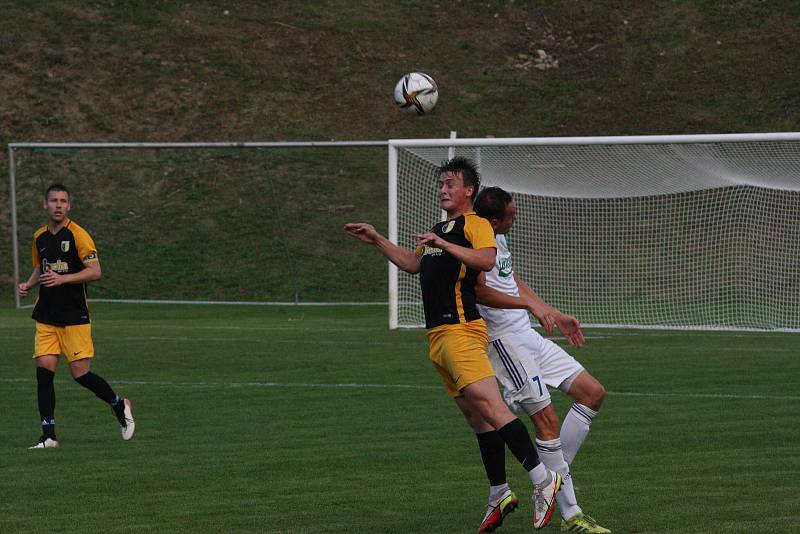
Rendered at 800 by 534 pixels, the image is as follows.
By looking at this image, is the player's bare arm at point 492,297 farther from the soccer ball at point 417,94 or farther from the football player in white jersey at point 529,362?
the soccer ball at point 417,94

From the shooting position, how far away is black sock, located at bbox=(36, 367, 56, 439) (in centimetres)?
1044

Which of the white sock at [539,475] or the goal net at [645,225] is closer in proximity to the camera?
the white sock at [539,475]

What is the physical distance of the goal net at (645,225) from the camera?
20.8 m

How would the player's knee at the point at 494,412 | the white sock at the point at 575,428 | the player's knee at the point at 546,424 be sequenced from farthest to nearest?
the white sock at the point at 575,428, the player's knee at the point at 546,424, the player's knee at the point at 494,412

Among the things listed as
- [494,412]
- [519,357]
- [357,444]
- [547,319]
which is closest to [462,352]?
[494,412]

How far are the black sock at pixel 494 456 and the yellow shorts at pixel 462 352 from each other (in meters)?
0.33

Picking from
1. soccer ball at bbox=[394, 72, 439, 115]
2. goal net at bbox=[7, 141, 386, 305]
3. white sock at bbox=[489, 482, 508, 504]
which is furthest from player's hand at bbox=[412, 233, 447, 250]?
goal net at bbox=[7, 141, 386, 305]

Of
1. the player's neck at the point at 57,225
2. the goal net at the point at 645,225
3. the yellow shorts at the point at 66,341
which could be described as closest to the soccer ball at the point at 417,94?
the goal net at the point at 645,225

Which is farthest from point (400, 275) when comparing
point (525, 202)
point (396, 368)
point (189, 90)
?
point (189, 90)

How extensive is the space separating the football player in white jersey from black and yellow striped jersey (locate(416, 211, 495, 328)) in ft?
0.48

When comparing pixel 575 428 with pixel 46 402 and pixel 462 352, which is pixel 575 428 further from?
pixel 46 402

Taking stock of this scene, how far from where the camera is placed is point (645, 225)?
24422 millimetres

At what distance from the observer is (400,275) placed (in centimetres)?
2211

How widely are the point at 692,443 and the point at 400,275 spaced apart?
1222 cm
